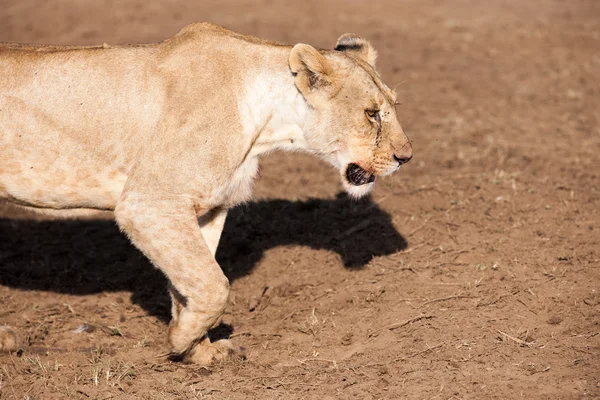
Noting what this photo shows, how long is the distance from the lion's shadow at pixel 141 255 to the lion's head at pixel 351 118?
4.65 feet

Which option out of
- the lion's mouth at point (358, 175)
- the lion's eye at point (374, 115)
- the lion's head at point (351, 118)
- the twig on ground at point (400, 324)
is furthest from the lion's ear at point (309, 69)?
the twig on ground at point (400, 324)

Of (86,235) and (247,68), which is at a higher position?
(247,68)

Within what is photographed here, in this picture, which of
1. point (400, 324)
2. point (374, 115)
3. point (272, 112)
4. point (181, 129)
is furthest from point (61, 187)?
point (400, 324)

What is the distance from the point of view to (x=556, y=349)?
4.99m

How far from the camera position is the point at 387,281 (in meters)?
6.21

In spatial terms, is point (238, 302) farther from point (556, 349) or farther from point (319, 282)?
point (556, 349)

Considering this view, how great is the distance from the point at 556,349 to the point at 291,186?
156 inches

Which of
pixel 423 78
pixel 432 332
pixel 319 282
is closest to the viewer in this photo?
pixel 432 332

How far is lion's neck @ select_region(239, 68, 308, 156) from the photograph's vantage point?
5.21 m

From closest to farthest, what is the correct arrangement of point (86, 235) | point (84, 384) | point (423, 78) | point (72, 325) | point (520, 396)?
point (520, 396) → point (84, 384) → point (72, 325) → point (86, 235) → point (423, 78)

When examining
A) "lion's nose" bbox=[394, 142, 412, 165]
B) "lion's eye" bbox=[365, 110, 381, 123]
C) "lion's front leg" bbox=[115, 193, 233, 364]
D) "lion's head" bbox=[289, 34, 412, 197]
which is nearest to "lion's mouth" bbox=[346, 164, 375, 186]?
"lion's head" bbox=[289, 34, 412, 197]

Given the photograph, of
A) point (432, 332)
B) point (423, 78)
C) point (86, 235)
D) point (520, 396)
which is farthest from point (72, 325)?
point (423, 78)

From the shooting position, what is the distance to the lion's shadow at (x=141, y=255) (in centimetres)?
679

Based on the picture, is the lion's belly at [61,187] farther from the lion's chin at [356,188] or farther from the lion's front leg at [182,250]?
the lion's chin at [356,188]
